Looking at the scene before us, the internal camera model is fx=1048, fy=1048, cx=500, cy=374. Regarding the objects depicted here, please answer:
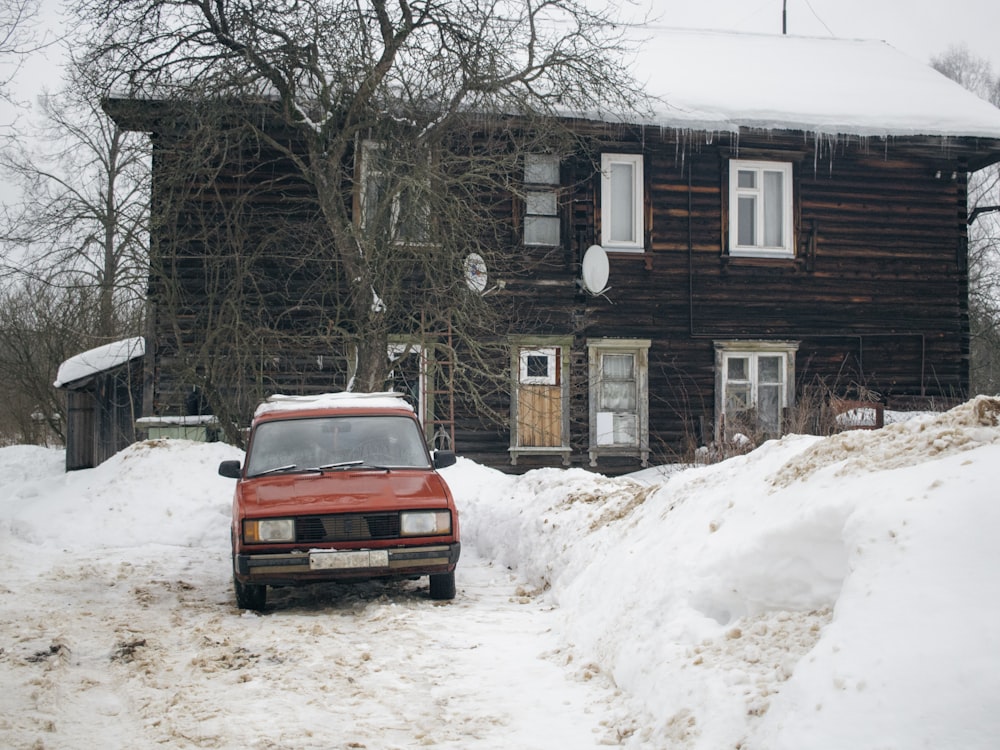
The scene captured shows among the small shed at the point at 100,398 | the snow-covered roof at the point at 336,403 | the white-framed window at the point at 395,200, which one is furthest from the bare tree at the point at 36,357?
the snow-covered roof at the point at 336,403

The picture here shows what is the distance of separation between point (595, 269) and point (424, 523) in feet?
34.9

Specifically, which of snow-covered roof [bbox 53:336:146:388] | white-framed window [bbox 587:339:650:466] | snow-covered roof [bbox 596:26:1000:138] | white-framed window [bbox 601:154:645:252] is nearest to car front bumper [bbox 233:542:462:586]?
snow-covered roof [bbox 596:26:1000:138]

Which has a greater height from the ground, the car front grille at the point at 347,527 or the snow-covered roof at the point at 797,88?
the snow-covered roof at the point at 797,88

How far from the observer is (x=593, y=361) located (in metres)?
18.4

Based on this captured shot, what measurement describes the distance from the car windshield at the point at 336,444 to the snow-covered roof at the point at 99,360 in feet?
30.4

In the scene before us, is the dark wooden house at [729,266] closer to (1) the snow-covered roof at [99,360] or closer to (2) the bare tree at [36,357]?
(1) the snow-covered roof at [99,360]

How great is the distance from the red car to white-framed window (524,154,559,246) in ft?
32.8

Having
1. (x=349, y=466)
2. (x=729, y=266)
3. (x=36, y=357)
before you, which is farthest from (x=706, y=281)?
(x=36, y=357)

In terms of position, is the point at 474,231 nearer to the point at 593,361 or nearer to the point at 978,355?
the point at 593,361

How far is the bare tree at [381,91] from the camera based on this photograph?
1459 centimetres

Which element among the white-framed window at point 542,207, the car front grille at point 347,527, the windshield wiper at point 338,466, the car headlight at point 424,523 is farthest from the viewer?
the white-framed window at point 542,207

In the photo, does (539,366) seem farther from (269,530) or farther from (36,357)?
(36,357)

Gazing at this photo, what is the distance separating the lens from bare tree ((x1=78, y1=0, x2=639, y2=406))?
47.9ft

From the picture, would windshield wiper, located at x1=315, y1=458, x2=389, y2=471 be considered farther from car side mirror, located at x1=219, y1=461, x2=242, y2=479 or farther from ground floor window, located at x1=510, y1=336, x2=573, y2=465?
ground floor window, located at x1=510, y1=336, x2=573, y2=465
